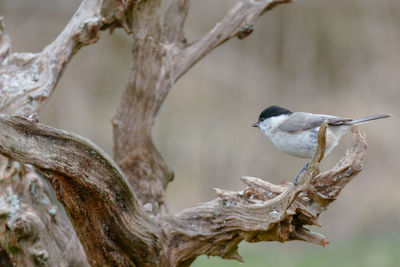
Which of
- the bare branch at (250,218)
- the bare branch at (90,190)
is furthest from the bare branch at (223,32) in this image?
the bare branch at (90,190)

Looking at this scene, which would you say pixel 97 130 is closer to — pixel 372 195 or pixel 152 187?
pixel 372 195

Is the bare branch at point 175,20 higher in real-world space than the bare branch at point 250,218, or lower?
higher

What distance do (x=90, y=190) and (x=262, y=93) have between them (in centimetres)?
558

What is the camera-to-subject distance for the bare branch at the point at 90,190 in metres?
2.52

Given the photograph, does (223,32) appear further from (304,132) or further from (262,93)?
(262,93)

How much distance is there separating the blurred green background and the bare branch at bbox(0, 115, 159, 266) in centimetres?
451

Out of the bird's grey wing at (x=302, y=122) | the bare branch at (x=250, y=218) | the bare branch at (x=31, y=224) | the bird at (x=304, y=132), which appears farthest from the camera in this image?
the bird's grey wing at (x=302, y=122)

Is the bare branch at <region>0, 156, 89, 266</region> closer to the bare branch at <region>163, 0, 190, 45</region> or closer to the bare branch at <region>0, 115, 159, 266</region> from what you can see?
the bare branch at <region>0, 115, 159, 266</region>

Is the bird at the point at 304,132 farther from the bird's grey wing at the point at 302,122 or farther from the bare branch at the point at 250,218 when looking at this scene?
the bare branch at the point at 250,218

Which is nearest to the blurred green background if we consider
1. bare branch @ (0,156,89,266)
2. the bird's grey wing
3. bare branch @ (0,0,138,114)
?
the bird's grey wing

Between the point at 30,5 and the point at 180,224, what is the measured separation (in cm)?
618

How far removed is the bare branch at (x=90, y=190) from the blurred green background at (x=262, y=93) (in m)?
4.51

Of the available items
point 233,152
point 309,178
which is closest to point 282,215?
point 309,178

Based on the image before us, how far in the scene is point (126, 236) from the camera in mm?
2998
